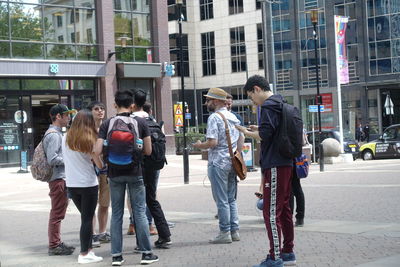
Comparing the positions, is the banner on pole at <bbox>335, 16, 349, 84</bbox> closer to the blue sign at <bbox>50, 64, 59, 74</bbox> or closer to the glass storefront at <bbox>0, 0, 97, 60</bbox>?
the glass storefront at <bbox>0, 0, 97, 60</bbox>

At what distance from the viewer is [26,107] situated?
31.5 metres

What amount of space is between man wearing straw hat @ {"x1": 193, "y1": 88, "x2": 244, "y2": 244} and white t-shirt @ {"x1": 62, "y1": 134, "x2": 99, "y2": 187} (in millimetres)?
1432

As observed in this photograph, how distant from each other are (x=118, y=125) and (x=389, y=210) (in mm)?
5818

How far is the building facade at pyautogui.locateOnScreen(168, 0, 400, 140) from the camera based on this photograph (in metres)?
54.8

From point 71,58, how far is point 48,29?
181cm

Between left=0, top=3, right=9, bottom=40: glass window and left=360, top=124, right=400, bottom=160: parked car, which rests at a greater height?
A: left=0, top=3, right=9, bottom=40: glass window

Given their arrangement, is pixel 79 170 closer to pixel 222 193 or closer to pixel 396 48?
pixel 222 193

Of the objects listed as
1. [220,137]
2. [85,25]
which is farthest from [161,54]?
[220,137]

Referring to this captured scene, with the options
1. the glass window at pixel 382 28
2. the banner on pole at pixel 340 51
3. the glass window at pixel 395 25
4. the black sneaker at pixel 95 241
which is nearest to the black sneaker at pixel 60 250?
the black sneaker at pixel 95 241

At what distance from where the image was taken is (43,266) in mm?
7613

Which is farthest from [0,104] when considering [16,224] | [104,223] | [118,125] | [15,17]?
[118,125]

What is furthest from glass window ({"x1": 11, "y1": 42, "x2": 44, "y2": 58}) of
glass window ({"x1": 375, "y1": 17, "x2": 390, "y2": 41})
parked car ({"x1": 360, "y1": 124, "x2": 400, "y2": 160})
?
glass window ({"x1": 375, "y1": 17, "x2": 390, "y2": 41})

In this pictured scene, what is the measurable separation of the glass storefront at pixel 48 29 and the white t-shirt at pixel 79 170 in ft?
79.8

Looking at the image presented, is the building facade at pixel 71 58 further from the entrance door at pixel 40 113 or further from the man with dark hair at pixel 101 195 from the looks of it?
the man with dark hair at pixel 101 195
